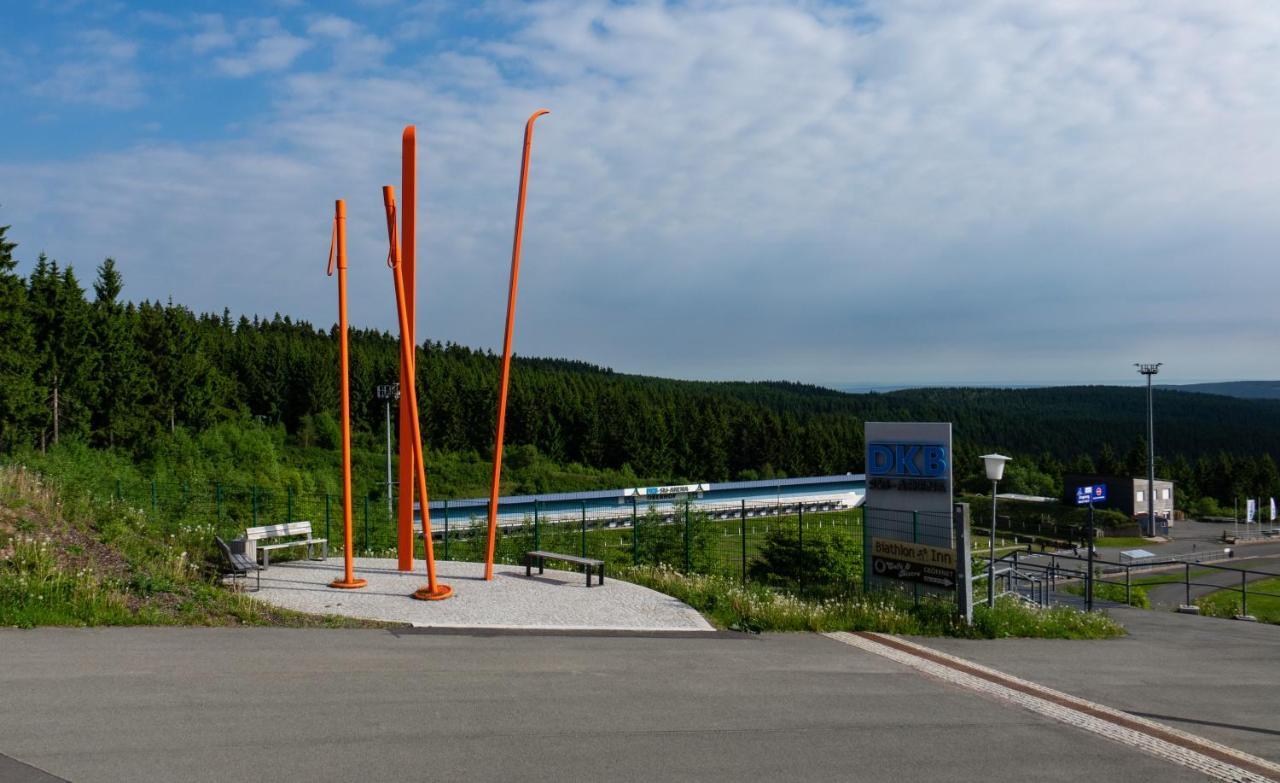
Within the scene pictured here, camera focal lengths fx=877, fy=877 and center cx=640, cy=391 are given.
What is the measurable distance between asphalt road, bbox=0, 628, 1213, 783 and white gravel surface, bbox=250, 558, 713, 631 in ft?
4.39

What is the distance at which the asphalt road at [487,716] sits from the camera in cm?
607

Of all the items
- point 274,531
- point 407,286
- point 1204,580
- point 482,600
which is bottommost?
point 1204,580

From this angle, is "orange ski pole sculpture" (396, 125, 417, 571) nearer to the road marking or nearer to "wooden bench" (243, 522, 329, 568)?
"wooden bench" (243, 522, 329, 568)

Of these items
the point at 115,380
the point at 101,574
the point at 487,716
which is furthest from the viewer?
the point at 115,380

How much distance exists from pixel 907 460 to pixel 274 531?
11.2 m

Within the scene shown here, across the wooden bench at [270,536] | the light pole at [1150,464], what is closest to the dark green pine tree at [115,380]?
the wooden bench at [270,536]

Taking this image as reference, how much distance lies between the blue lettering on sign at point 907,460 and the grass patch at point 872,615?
2.59m

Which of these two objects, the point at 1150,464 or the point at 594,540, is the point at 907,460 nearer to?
the point at 594,540

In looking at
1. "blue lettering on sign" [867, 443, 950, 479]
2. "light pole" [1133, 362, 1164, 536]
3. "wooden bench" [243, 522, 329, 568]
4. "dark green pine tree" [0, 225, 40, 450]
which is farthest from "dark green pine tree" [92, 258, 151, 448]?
"light pole" [1133, 362, 1164, 536]

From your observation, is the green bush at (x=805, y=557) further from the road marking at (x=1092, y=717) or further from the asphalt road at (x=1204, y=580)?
the road marking at (x=1092, y=717)

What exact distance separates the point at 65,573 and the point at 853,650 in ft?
31.9

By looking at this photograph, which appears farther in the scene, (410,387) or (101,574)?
(410,387)

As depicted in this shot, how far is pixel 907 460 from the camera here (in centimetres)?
1608

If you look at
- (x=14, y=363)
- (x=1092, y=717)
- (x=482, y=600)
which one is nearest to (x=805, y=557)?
(x=482, y=600)
